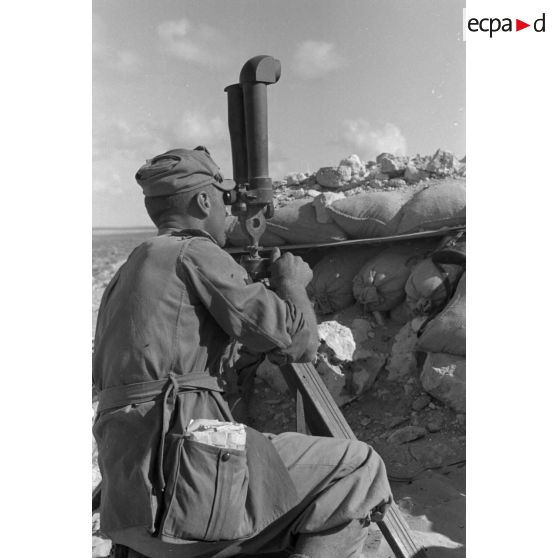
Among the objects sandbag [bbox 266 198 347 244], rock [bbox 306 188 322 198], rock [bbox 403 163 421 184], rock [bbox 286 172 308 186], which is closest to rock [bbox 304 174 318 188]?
rock [bbox 286 172 308 186]

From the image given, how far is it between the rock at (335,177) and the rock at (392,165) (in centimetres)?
21

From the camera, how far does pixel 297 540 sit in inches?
68.5

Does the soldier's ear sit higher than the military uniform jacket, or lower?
higher

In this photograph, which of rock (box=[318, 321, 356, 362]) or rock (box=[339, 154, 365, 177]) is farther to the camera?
rock (box=[339, 154, 365, 177])

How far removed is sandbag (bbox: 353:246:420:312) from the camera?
129 inches

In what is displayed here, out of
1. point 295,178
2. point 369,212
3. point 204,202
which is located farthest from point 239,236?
point 204,202

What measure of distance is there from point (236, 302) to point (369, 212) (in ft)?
6.03

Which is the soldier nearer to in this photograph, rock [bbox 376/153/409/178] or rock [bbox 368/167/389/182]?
rock [bbox 368/167/389/182]

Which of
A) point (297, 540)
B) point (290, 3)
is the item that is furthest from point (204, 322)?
point (290, 3)

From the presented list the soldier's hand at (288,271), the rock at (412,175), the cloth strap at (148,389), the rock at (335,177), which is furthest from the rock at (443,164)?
the cloth strap at (148,389)

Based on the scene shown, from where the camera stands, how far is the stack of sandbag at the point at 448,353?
2.87 m

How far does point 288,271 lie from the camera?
1.87 metres

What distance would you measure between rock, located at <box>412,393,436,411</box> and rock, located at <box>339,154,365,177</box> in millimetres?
1574
